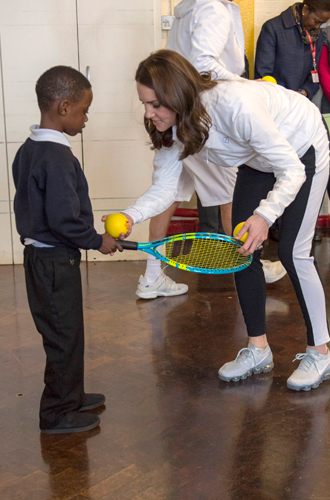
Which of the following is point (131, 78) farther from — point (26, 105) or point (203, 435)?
point (203, 435)

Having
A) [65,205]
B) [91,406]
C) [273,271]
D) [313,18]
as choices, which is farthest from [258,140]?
[313,18]

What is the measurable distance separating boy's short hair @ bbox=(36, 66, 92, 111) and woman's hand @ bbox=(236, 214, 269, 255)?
684 mm

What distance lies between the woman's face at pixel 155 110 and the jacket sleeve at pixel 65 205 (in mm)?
308

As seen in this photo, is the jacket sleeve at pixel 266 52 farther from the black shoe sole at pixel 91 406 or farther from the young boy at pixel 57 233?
the black shoe sole at pixel 91 406

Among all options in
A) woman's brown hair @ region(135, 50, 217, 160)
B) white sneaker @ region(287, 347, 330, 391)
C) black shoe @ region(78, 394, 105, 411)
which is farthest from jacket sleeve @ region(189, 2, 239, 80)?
black shoe @ region(78, 394, 105, 411)

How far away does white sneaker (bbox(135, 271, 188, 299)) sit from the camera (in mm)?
3135

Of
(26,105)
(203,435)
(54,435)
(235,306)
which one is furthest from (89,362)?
(26,105)

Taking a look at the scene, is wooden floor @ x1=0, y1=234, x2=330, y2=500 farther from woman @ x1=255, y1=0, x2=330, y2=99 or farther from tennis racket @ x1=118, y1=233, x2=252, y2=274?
woman @ x1=255, y1=0, x2=330, y2=99

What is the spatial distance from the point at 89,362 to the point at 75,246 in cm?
74

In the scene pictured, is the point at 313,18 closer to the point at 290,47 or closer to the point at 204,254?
the point at 290,47

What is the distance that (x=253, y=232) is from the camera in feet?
5.91

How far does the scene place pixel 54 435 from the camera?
1.87 metres

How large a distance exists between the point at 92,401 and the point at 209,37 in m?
1.80

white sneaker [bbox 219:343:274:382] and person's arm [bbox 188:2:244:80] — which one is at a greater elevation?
person's arm [bbox 188:2:244:80]
